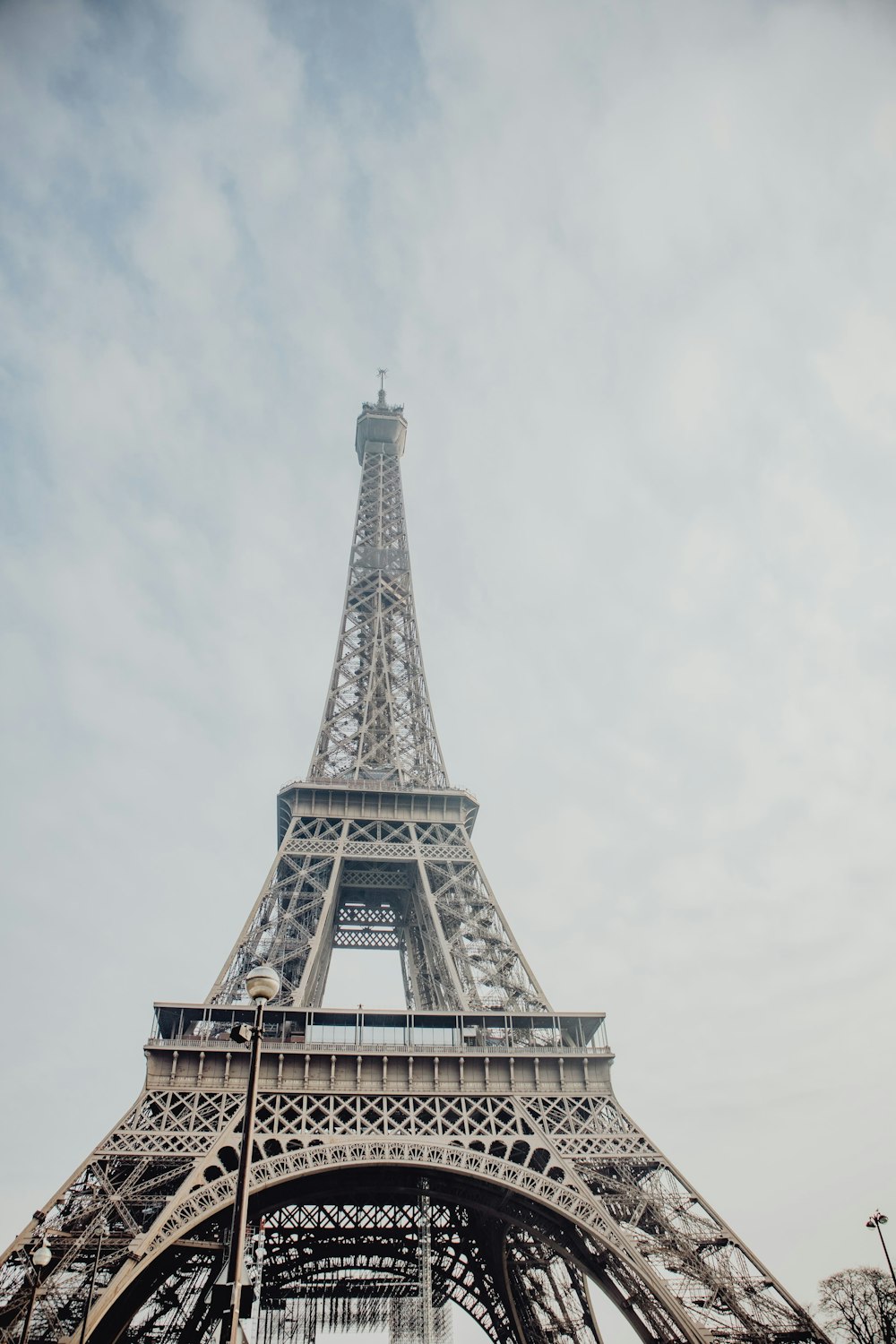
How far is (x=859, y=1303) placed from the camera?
45.3m

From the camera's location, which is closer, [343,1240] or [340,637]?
[343,1240]

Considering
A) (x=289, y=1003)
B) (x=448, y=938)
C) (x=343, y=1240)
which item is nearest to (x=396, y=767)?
(x=448, y=938)

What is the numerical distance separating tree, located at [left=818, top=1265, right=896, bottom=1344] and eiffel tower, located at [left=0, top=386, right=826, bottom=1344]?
15.2 m

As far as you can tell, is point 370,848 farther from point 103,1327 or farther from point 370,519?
point 370,519

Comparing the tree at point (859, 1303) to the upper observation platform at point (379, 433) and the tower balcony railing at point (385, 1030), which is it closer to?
the tower balcony railing at point (385, 1030)

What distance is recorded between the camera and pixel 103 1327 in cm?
2739

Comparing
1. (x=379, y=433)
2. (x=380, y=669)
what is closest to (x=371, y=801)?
(x=380, y=669)

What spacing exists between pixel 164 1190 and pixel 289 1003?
743 cm

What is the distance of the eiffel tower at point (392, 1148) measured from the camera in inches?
1013

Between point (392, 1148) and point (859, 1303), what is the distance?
3242 cm

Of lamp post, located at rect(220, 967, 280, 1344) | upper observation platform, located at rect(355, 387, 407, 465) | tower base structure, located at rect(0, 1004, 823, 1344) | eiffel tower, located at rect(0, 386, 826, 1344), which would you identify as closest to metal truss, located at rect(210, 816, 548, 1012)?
eiffel tower, located at rect(0, 386, 826, 1344)

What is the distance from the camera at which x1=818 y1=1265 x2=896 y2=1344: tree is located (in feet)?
141

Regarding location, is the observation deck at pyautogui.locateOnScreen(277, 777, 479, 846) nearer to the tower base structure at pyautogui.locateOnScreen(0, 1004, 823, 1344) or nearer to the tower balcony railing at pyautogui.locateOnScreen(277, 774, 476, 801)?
the tower balcony railing at pyautogui.locateOnScreen(277, 774, 476, 801)

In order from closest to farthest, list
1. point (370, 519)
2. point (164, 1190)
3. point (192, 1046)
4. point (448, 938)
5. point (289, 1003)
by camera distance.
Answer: point (164, 1190)
point (192, 1046)
point (289, 1003)
point (448, 938)
point (370, 519)
